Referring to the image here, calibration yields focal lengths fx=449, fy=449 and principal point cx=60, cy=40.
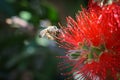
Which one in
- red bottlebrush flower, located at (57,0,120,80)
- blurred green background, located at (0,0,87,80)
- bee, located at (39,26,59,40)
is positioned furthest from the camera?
blurred green background, located at (0,0,87,80)

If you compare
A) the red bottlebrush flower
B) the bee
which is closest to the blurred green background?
the bee

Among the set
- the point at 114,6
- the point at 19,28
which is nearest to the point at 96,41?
the point at 114,6

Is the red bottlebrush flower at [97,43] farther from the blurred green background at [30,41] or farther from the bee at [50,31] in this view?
the blurred green background at [30,41]

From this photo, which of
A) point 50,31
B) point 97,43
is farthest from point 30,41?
point 97,43

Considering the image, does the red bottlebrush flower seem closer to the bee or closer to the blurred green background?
the bee

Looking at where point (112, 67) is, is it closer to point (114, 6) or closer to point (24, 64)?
point (114, 6)

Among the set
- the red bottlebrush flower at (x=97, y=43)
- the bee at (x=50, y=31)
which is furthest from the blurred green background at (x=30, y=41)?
the red bottlebrush flower at (x=97, y=43)

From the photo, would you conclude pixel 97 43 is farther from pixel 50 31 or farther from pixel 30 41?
pixel 30 41
